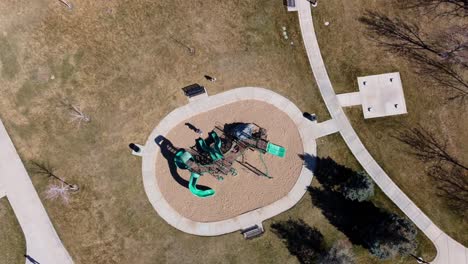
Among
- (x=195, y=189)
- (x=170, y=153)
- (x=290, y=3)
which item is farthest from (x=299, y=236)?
(x=290, y=3)

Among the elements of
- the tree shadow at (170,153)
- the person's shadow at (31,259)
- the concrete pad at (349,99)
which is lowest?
the person's shadow at (31,259)

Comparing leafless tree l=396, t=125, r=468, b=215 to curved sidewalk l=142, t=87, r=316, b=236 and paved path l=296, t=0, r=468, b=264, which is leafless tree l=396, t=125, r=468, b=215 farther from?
curved sidewalk l=142, t=87, r=316, b=236

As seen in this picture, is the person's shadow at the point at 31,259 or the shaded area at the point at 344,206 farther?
the person's shadow at the point at 31,259

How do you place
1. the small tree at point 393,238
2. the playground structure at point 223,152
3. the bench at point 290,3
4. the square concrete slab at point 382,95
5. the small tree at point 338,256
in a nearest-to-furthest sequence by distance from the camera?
the small tree at point 393,238, the small tree at point 338,256, the playground structure at point 223,152, the square concrete slab at point 382,95, the bench at point 290,3

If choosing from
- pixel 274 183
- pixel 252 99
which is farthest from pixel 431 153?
pixel 252 99

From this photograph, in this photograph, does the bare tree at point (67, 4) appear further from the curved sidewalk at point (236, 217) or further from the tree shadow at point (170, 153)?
the tree shadow at point (170, 153)

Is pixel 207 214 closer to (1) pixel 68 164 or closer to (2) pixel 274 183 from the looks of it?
(2) pixel 274 183

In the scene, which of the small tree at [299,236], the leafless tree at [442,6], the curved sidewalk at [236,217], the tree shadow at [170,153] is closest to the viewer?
the small tree at [299,236]

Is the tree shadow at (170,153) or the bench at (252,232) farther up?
the tree shadow at (170,153)

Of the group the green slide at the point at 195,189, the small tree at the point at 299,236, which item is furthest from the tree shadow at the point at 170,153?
the small tree at the point at 299,236
